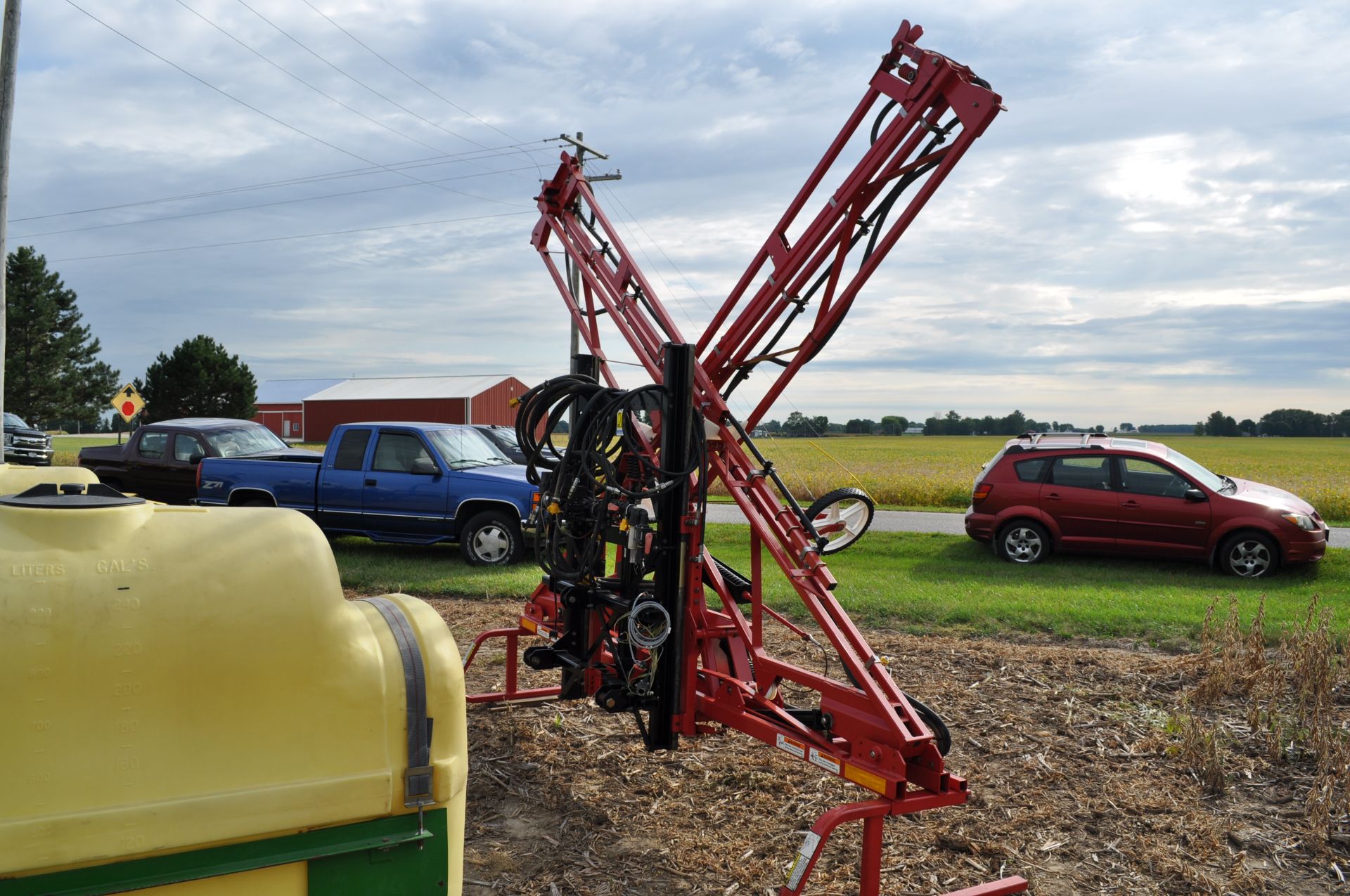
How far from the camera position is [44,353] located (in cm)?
4922

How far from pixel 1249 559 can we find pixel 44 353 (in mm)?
54727

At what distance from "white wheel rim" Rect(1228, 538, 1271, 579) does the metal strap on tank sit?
39.0 ft

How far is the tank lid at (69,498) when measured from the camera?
89.0 inches

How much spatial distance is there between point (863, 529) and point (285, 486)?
32.4ft

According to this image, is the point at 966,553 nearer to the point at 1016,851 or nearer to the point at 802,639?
the point at 802,639

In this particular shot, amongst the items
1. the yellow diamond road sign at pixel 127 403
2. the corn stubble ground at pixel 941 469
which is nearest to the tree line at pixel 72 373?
the yellow diamond road sign at pixel 127 403

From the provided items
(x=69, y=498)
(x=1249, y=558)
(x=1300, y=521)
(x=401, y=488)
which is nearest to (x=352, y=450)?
(x=401, y=488)

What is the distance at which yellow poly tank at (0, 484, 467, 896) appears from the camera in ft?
6.84

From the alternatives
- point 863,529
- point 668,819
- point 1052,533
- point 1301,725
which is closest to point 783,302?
point 863,529

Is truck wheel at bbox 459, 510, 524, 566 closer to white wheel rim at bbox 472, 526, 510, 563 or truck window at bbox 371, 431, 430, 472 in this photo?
white wheel rim at bbox 472, 526, 510, 563

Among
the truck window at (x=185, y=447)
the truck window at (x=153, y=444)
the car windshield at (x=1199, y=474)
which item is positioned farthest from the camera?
the truck window at (x=153, y=444)

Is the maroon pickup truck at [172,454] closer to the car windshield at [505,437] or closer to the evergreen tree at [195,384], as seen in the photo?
the car windshield at [505,437]

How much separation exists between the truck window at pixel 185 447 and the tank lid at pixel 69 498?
12979mm

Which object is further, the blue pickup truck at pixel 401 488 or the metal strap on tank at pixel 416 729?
the blue pickup truck at pixel 401 488
